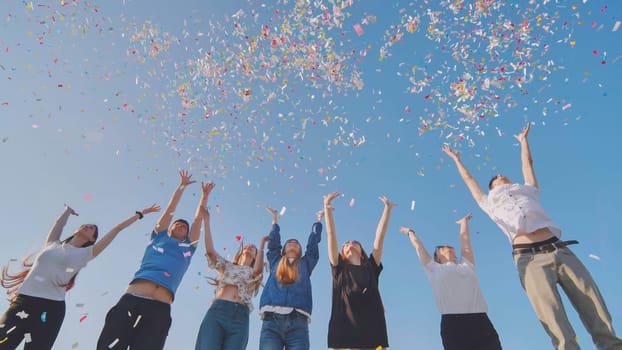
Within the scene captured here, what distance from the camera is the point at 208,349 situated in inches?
208

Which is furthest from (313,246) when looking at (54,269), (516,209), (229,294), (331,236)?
(54,269)

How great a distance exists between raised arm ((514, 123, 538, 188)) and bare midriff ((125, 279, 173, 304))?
17.1 ft

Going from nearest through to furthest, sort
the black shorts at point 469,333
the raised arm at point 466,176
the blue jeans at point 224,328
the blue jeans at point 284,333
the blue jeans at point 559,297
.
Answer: the blue jeans at point 559,297, the black shorts at point 469,333, the blue jeans at point 284,333, the blue jeans at point 224,328, the raised arm at point 466,176

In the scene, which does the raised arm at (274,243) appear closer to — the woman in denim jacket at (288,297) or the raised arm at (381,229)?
the woman in denim jacket at (288,297)

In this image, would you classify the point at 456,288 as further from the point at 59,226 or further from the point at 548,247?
the point at 59,226

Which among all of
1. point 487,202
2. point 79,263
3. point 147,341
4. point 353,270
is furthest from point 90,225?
point 487,202

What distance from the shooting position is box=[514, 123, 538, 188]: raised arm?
5504 millimetres

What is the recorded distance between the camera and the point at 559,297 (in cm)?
416

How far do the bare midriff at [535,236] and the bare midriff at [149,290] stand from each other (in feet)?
15.2

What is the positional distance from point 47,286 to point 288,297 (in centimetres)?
340

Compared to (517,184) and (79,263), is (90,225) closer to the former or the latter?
(79,263)

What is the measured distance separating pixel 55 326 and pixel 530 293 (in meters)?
6.02

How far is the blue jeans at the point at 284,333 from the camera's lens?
5.21 m

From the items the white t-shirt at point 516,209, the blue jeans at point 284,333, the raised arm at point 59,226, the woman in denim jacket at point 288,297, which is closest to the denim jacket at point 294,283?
the woman in denim jacket at point 288,297
